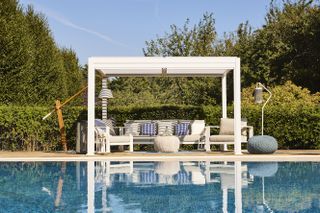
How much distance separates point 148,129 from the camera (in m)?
16.0

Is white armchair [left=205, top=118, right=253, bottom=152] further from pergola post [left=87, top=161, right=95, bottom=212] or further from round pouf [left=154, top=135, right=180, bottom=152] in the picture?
pergola post [left=87, top=161, right=95, bottom=212]

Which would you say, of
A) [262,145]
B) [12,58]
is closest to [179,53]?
[12,58]

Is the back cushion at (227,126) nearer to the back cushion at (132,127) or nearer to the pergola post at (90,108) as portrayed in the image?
the back cushion at (132,127)

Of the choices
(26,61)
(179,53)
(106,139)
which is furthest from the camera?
(179,53)

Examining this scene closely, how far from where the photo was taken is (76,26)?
28.9m

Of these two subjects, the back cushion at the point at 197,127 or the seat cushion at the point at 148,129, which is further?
the back cushion at the point at 197,127

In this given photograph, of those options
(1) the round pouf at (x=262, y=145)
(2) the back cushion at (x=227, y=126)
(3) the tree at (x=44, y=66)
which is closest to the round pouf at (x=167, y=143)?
(2) the back cushion at (x=227, y=126)

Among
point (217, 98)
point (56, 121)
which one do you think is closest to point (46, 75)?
point (56, 121)

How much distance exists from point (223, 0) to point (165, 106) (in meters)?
11.9

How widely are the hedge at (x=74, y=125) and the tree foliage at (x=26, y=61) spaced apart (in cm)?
195

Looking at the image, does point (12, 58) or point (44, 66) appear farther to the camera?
point (44, 66)

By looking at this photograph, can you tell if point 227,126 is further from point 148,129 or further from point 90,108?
point 90,108

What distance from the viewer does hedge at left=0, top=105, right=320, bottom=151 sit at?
16.6m

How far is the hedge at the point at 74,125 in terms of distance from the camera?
652 inches
